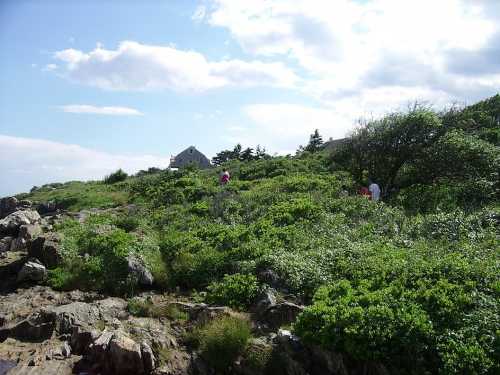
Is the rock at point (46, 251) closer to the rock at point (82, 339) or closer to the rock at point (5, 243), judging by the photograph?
the rock at point (5, 243)

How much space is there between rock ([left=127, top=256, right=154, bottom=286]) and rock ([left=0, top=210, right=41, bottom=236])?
6547mm

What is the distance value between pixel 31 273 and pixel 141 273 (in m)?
3.01

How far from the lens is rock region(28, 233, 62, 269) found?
43.6ft

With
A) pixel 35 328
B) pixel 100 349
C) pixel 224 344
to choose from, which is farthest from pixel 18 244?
pixel 224 344

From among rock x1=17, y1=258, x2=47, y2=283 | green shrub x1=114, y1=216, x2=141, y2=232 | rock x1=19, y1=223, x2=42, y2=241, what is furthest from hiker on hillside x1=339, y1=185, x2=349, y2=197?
rock x1=19, y1=223, x2=42, y2=241

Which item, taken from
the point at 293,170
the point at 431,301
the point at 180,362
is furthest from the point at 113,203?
the point at 431,301

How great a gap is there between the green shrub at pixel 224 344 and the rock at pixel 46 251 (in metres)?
6.42

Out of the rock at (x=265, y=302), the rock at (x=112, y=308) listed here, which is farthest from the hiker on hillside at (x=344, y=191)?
the rock at (x=112, y=308)

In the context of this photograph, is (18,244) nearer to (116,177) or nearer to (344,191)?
(344,191)

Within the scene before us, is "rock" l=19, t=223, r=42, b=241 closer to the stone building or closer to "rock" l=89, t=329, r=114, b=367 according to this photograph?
"rock" l=89, t=329, r=114, b=367

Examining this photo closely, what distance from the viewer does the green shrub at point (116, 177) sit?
1416 inches

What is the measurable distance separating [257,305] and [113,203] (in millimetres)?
16349

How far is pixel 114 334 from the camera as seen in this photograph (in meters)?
8.78

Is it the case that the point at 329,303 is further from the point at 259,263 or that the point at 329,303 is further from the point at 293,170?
the point at 293,170
